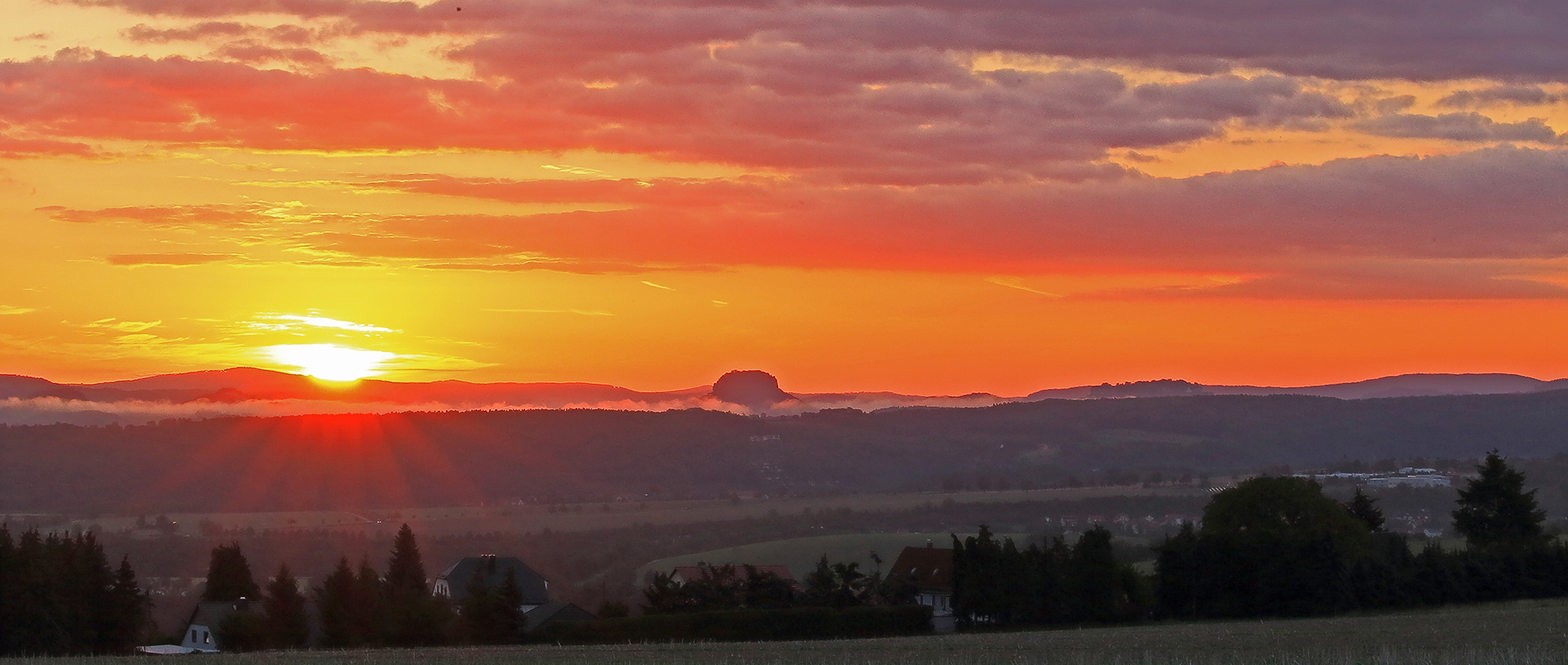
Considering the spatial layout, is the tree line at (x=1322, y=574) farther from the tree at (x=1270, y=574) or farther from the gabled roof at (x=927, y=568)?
the gabled roof at (x=927, y=568)

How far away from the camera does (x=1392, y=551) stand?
81.8 meters

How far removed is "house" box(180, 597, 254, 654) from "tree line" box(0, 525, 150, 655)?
8335 millimetres

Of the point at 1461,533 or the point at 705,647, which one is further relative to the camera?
the point at 1461,533

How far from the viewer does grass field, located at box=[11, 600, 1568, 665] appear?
117 feet

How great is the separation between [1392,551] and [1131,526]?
118305mm

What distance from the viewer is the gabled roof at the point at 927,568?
93.5 metres

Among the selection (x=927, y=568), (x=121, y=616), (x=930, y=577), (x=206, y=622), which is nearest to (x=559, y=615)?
(x=206, y=622)

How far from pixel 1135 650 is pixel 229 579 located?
61.9 m

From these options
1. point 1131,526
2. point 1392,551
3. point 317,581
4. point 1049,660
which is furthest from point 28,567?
point 1131,526

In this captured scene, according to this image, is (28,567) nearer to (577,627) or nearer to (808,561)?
(577,627)

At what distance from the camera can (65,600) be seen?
6381cm

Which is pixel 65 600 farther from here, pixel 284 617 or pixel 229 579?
pixel 229 579

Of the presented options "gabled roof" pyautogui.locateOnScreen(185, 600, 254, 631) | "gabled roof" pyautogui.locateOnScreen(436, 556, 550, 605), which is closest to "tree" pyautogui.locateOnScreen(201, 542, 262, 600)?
"gabled roof" pyautogui.locateOnScreen(185, 600, 254, 631)

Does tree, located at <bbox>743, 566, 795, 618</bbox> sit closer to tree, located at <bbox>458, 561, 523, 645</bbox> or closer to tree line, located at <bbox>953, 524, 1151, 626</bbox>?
tree, located at <bbox>458, 561, 523, 645</bbox>
